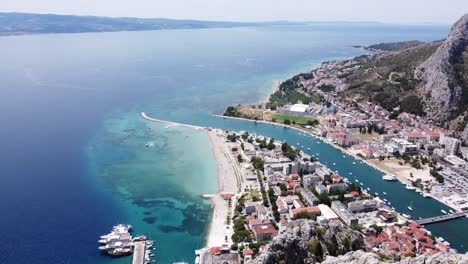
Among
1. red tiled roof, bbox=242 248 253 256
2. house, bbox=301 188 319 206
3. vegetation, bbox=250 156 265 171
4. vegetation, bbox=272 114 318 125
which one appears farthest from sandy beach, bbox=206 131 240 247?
vegetation, bbox=272 114 318 125

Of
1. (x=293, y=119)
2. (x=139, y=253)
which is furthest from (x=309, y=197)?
(x=293, y=119)

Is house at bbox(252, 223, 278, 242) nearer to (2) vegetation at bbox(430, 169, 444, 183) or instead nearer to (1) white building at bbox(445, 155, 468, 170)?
(2) vegetation at bbox(430, 169, 444, 183)

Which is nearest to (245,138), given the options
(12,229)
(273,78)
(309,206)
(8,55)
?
(309,206)

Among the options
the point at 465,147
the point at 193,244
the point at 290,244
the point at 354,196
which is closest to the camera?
the point at 290,244

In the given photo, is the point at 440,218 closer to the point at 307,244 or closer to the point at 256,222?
the point at 256,222

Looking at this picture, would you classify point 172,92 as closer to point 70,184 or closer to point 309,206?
point 70,184

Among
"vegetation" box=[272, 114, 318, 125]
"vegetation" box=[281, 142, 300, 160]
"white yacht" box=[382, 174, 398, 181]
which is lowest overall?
"white yacht" box=[382, 174, 398, 181]
